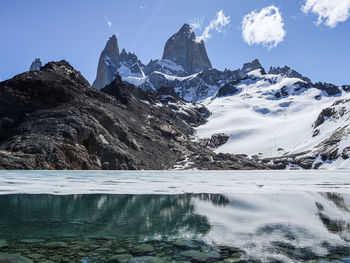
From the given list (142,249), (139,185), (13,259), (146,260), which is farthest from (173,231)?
(139,185)

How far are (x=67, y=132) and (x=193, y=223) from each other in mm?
73902

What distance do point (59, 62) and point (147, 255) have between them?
135374 millimetres

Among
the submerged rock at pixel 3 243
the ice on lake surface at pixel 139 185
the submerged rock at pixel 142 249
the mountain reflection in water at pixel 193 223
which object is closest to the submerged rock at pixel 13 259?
the submerged rock at pixel 3 243

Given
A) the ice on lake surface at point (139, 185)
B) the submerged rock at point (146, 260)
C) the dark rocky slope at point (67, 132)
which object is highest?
the dark rocky slope at point (67, 132)

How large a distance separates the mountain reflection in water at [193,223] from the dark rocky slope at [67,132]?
180 feet

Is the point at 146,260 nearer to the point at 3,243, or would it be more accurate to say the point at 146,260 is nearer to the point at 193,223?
the point at 3,243

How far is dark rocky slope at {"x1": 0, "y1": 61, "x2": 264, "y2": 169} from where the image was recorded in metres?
73.7

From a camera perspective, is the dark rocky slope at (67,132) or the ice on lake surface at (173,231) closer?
the ice on lake surface at (173,231)

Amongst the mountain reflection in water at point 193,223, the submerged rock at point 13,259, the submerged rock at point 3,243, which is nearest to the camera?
the submerged rock at point 13,259

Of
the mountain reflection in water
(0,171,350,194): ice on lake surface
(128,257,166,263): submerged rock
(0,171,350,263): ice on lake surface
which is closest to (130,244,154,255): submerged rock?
(0,171,350,263): ice on lake surface

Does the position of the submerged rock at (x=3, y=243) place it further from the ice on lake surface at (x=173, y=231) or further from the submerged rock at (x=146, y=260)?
the submerged rock at (x=146, y=260)

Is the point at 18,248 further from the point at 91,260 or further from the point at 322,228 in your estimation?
the point at 322,228

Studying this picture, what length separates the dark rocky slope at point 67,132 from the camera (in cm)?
7369

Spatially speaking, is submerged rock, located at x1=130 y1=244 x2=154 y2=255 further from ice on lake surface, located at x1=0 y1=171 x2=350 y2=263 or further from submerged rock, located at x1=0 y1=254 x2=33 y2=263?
submerged rock, located at x1=0 y1=254 x2=33 y2=263
